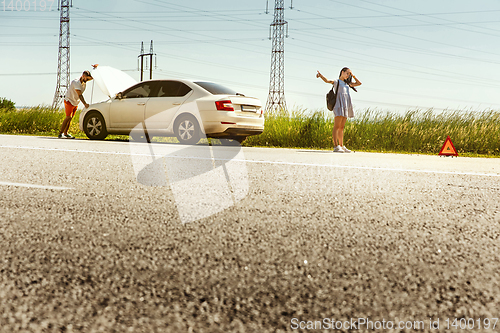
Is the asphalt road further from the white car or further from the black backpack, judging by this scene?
the white car

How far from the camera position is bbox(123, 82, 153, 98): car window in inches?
455

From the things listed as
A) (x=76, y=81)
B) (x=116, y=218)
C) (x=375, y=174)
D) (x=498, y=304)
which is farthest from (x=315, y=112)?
(x=498, y=304)

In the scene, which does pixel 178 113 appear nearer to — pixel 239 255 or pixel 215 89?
pixel 215 89

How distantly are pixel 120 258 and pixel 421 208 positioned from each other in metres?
2.40

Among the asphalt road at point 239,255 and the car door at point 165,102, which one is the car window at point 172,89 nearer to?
the car door at point 165,102

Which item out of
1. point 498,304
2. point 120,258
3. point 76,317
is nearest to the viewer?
point 76,317

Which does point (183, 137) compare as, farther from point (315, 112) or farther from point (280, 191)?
point (280, 191)

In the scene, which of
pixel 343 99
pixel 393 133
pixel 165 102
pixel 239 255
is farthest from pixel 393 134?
pixel 239 255

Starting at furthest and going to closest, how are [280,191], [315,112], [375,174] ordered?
1. [315,112]
2. [375,174]
3. [280,191]

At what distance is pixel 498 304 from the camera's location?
1746mm

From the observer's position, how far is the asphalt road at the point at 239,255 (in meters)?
1.64

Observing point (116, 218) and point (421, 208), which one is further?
point (421, 208)

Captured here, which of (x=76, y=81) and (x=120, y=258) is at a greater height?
(x=76, y=81)

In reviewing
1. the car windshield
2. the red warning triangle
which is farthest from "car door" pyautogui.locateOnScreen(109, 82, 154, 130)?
the red warning triangle
